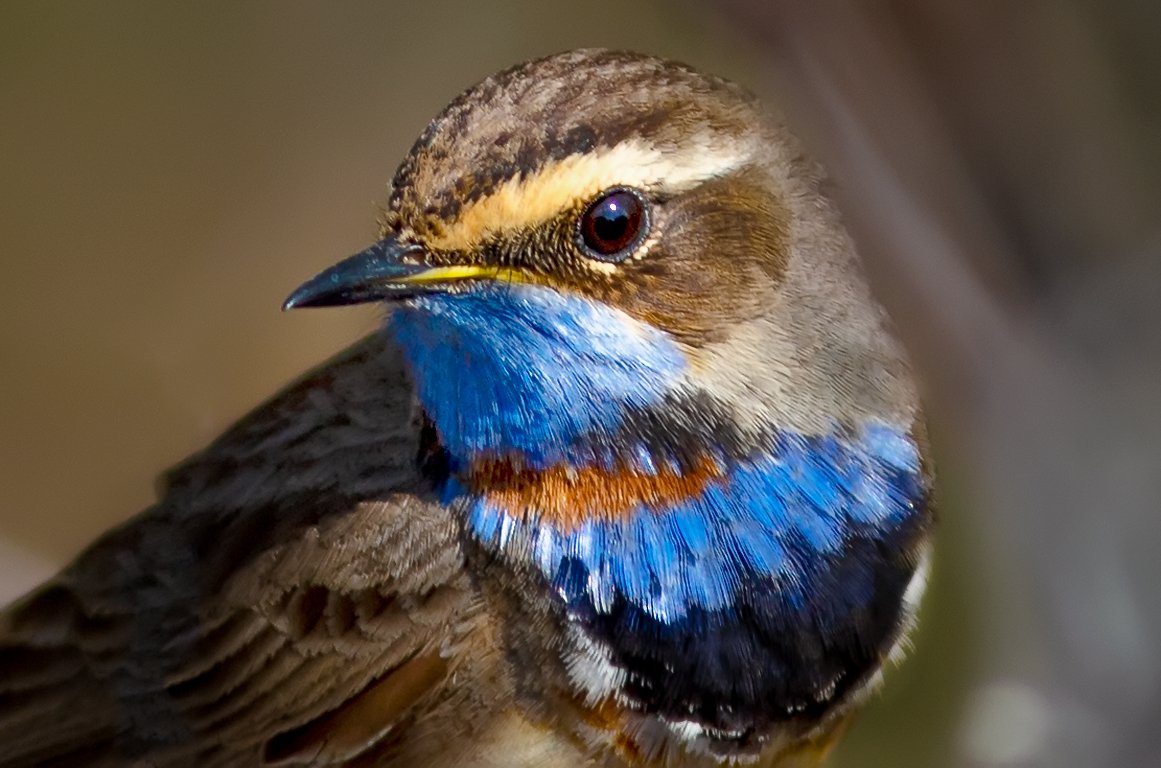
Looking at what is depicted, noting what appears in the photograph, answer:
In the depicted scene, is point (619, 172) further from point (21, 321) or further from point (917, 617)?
point (21, 321)

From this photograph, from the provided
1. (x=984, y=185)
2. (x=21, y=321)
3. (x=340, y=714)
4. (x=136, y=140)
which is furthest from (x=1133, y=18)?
(x=21, y=321)

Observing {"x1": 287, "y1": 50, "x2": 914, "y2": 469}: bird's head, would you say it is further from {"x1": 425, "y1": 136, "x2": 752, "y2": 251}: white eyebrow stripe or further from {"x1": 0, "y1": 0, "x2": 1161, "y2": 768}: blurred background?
{"x1": 0, "y1": 0, "x2": 1161, "y2": 768}: blurred background

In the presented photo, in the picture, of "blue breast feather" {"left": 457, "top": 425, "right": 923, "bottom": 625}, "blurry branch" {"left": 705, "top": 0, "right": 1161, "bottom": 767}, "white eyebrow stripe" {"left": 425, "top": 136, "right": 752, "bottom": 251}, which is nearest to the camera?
"white eyebrow stripe" {"left": 425, "top": 136, "right": 752, "bottom": 251}

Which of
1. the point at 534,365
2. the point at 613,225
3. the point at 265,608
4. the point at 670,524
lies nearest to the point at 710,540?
the point at 670,524

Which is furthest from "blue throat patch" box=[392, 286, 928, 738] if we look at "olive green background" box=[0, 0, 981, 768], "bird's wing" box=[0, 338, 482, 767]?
"olive green background" box=[0, 0, 981, 768]

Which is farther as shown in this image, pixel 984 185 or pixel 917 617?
pixel 984 185

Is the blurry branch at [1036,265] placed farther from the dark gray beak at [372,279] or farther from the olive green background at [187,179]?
the dark gray beak at [372,279]

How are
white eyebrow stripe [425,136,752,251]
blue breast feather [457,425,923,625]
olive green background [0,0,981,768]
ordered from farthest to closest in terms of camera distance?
olive green background [0,0,981,768] → blue breast feather [457,425,923,625] → white eyebrow stripe [425,136,752,251]

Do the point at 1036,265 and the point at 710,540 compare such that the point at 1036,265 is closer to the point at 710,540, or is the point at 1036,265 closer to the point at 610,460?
the point at 710,540
